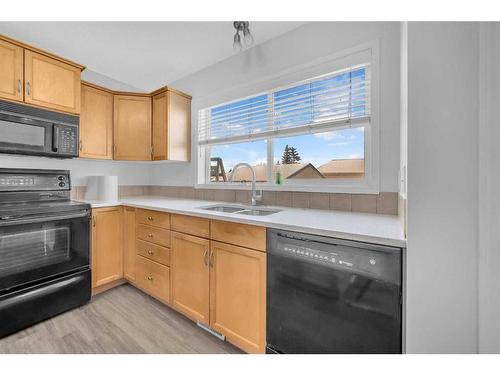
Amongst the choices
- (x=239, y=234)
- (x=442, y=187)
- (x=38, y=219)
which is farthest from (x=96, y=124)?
(x=442, y=187)

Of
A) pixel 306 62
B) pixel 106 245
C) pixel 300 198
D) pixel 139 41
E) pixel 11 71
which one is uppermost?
pixel 139 41

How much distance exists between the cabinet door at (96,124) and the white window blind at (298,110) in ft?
3.52

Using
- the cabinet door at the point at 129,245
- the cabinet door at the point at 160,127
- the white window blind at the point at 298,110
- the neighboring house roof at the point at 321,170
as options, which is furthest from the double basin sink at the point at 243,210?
the cabinet door at the point at 160,127

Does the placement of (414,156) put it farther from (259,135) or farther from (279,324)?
(259,135)

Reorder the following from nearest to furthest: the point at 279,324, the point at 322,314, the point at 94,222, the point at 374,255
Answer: the point at 374,255, the point at 322,314, the point at 279,324, the point at 94,222

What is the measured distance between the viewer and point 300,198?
1882 mm

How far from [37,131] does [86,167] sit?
29.4 inches

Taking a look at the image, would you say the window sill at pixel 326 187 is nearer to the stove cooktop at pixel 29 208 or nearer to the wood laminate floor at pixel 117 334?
the wood laminate floor at pixel 117 334

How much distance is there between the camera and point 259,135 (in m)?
2.16

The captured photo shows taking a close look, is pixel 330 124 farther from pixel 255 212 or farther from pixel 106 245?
pixel 106 245

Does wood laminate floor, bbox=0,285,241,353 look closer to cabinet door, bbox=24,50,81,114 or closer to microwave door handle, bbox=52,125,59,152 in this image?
microwave door handle, bbox=52,125,59,152

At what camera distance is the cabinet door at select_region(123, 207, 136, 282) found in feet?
7.20

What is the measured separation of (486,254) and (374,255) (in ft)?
1.11
